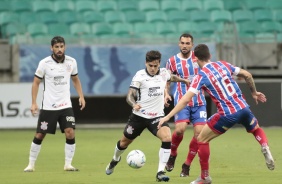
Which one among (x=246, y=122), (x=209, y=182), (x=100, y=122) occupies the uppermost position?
(x=246, y=122)

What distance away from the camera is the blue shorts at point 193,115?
1316cm

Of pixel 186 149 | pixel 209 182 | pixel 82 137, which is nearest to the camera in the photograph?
pixel 209 182

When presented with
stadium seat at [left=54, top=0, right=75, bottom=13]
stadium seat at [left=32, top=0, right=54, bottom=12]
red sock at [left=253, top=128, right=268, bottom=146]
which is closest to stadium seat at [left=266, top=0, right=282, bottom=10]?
stadium seat at [left=54, top=0, right=75, bottom=13]

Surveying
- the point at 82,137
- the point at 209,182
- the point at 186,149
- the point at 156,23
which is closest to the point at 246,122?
the point at 209,182

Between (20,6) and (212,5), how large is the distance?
20.1 ft

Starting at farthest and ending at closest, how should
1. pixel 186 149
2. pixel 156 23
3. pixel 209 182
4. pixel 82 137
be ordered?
pixel 156 23 → pixel 82 137 → pixel 186 149 → pixel 209 182

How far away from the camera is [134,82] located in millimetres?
12031

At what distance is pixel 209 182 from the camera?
1080 centimetres

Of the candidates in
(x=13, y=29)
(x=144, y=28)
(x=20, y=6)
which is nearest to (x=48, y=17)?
(x=20, y=6)

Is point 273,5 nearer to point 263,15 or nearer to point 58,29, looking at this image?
point 263,15

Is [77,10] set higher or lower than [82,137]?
higher

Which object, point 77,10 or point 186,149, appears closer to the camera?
point 186,149

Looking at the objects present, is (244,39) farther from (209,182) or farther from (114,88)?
(209,182)

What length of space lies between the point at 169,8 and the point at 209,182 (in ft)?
55.1
